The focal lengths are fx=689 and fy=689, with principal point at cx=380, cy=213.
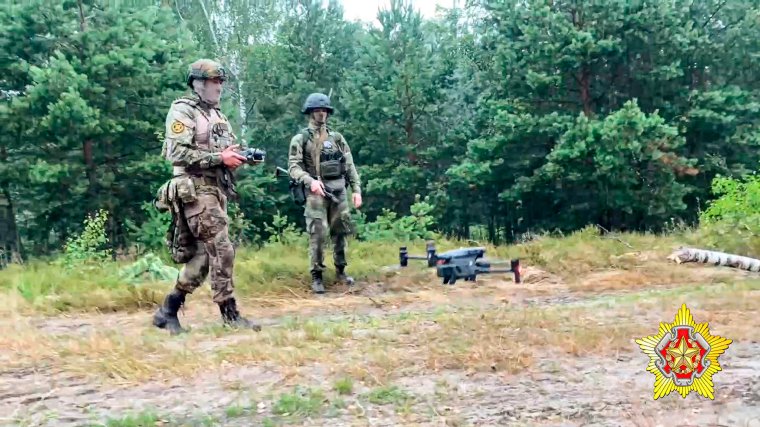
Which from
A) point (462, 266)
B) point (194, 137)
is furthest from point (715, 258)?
point (194, 137)

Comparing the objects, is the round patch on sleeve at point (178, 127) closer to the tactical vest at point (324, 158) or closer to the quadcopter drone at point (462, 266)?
the tactical vest at point (324, 158)

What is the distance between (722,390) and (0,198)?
1517 centimetres

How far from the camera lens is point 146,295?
6.53 metres

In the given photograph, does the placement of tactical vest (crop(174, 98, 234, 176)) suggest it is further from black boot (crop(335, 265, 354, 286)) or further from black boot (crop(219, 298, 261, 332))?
black boot (crop(335, 265, 354, 286))

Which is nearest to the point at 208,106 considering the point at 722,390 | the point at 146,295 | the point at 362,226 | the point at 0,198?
the point at 146,295

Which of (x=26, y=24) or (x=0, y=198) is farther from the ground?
(x=26, y=24)

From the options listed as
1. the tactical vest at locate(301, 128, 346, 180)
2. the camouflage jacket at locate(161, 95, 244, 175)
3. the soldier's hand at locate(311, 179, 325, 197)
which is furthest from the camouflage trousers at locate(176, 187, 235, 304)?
the tactical vest at locate(301, 128, 346, 180)

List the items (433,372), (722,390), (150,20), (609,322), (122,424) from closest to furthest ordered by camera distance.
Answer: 1. (122,424)
2. (722,390)
3. (433,372)
4. (609,322)
5. (150,20)

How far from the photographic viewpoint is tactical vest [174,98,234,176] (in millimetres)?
4992

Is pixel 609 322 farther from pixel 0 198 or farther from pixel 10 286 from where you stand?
pixel 0 198

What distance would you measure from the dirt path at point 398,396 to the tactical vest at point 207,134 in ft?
4.48

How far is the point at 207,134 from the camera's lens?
502 cm

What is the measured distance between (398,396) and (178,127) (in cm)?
268

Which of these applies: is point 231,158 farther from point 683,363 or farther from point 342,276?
A: point 683,363
